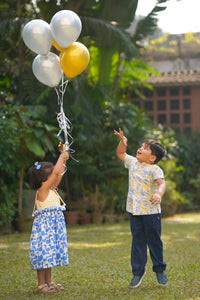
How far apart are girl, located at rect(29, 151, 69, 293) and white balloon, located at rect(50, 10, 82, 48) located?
1227mm

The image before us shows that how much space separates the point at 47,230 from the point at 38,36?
A: 6.00 ft

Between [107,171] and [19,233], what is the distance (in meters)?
3.22

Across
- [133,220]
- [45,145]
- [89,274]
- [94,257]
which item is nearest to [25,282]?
[89,274]

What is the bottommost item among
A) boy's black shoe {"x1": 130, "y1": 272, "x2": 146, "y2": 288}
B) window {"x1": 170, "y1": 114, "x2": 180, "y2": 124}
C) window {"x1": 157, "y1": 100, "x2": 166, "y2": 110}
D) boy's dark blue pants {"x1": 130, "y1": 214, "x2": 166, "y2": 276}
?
boy's black shoe {"x1": 130, "y1": 272, "x2": 146, "y2": 288}

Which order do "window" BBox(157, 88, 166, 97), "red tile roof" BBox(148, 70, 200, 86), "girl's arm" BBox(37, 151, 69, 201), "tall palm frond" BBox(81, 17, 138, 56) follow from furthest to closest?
"window" BBox(157, 88, 166, 97) < "red tile roof" BBox(148, 70, 200, 86) < "tall palm frond" BBox(81, 17, 138, 56) < "girl's arm" BBox(37, 151, 69, 201)

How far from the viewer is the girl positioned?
3.72 metres

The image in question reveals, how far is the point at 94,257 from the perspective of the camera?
18.5 ft

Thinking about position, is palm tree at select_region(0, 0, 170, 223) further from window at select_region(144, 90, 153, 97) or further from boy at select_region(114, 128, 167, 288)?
boy at select_region(114, 128, 167, 288)

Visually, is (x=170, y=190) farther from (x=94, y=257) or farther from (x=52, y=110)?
(x=94, y=257)

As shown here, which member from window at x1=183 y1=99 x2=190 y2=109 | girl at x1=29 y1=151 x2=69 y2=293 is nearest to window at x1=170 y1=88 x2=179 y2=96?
window at x1=183 y1=99 x2=190 y2=109

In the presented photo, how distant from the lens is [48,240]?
12.3 ft

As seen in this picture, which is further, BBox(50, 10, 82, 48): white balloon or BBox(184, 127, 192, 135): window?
BBox(184, 127, 192, 135): window

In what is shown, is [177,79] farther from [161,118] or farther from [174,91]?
[161,118]

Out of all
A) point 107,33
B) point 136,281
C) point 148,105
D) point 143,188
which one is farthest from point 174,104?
point 136,281
